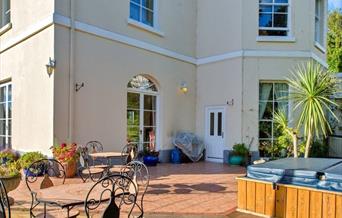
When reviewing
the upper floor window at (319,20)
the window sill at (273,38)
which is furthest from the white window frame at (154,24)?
the upper floor window at (319,20)

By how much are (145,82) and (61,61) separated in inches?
131

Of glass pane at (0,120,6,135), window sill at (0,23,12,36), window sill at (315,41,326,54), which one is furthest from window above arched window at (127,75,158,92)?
window sill at (315,41,326,54)

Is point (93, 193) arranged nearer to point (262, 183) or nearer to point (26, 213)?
point (26, 213)

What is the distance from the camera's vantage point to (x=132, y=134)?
10.5 meters

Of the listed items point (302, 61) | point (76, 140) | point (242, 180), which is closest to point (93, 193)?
point (242, 180)

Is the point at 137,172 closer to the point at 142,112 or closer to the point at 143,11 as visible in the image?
the point at 142,112

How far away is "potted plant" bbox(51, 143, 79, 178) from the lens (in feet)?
25.6

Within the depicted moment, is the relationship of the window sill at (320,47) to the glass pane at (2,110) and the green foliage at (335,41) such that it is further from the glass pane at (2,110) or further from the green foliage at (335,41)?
the glass pane at (2,110)

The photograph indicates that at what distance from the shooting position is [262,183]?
5.34 metres

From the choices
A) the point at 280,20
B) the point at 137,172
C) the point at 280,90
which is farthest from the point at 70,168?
the point at 280,20

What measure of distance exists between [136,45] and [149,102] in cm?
202

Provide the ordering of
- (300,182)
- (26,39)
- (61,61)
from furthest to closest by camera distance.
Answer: (26,39) → (61,61) → (300,182)

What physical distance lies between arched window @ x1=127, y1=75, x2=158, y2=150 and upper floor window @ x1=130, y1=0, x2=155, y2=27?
75.8 inches

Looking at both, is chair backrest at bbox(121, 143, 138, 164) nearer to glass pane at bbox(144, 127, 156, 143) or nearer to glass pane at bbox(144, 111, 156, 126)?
glass pane at bbox(144, 127, 156, 143)
